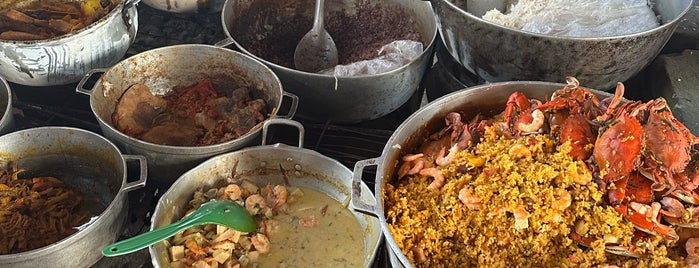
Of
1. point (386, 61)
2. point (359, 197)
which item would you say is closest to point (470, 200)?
point (359, 197)

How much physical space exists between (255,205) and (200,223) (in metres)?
0.25

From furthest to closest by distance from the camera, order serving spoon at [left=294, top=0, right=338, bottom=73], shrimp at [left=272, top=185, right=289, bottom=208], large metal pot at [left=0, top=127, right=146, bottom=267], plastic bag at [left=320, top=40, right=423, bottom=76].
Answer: serving spoon at [left=294, top=0, right=338, bottom=73]
plastic bag at [left=320, top=40, right=423, bottom=76]
shrimp at [left=272, top=185, right=289, bottom=208]
large metal pot at [left=0, top=127, right=146, bottom=267]

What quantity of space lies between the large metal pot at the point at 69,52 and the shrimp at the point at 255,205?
993 mm

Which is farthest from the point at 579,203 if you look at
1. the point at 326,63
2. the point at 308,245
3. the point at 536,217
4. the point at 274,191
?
the point at 326,63

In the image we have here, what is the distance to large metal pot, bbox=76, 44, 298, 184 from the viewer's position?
1.98 meters

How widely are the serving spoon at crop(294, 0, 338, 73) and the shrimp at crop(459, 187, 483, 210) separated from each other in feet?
4.15

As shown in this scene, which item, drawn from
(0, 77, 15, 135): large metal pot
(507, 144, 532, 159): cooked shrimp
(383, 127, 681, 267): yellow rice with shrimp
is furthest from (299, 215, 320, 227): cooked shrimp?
(0, 77, 15, 135): large metal pot

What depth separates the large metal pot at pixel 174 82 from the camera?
1981 mm

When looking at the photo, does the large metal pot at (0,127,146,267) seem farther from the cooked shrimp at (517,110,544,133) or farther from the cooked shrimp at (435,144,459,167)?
the cooked shrimp at (517,110,544,133)

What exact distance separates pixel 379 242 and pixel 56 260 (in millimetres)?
1015

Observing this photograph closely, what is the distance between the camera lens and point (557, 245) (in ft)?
4.78

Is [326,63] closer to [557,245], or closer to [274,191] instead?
[274,191]

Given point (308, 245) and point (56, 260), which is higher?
point (56, 260)

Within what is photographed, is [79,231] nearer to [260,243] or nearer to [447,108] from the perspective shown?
[260,243]
